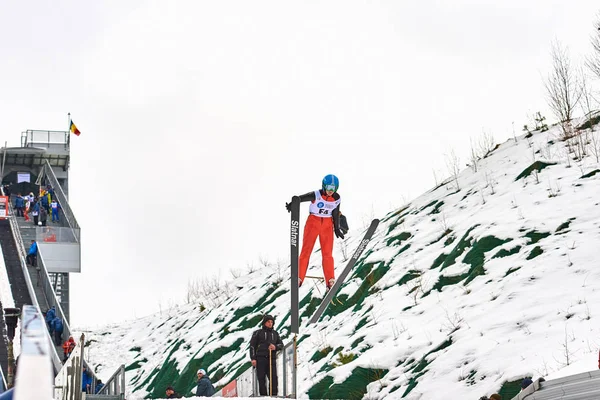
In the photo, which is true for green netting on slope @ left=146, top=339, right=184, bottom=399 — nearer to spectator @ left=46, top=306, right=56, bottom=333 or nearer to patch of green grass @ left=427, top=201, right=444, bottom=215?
spectator @ left=46, top=306, right=56, bottom=333

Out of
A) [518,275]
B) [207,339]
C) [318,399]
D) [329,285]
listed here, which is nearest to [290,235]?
[329,285]

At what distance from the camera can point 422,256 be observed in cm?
2036

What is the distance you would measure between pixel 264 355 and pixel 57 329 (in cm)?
1794

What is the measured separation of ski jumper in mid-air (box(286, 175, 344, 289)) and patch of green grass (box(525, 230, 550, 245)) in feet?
13.0

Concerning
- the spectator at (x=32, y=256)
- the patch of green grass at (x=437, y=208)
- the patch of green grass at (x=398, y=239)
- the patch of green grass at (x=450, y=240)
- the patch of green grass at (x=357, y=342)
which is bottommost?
the patch of green grass at (x=357, y=342)

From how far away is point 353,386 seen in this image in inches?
606

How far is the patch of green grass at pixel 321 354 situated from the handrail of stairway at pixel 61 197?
2448cm

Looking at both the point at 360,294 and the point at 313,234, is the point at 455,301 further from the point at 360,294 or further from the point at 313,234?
the point at 360,294

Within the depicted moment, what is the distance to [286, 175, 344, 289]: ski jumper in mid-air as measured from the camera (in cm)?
1547

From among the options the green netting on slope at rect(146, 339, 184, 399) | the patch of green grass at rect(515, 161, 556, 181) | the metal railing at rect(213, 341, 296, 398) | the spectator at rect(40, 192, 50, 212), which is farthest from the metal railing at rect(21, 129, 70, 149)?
the metal railing at rect(213, 341, 296, 398)

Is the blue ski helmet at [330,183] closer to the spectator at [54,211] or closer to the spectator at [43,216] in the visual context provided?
the spectator at [43,216]

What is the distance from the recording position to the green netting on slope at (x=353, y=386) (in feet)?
49.7

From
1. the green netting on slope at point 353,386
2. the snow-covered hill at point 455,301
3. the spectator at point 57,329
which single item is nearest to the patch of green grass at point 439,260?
the snow-covered hill at point 455,301

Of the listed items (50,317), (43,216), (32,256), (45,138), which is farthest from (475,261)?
(45,138)
